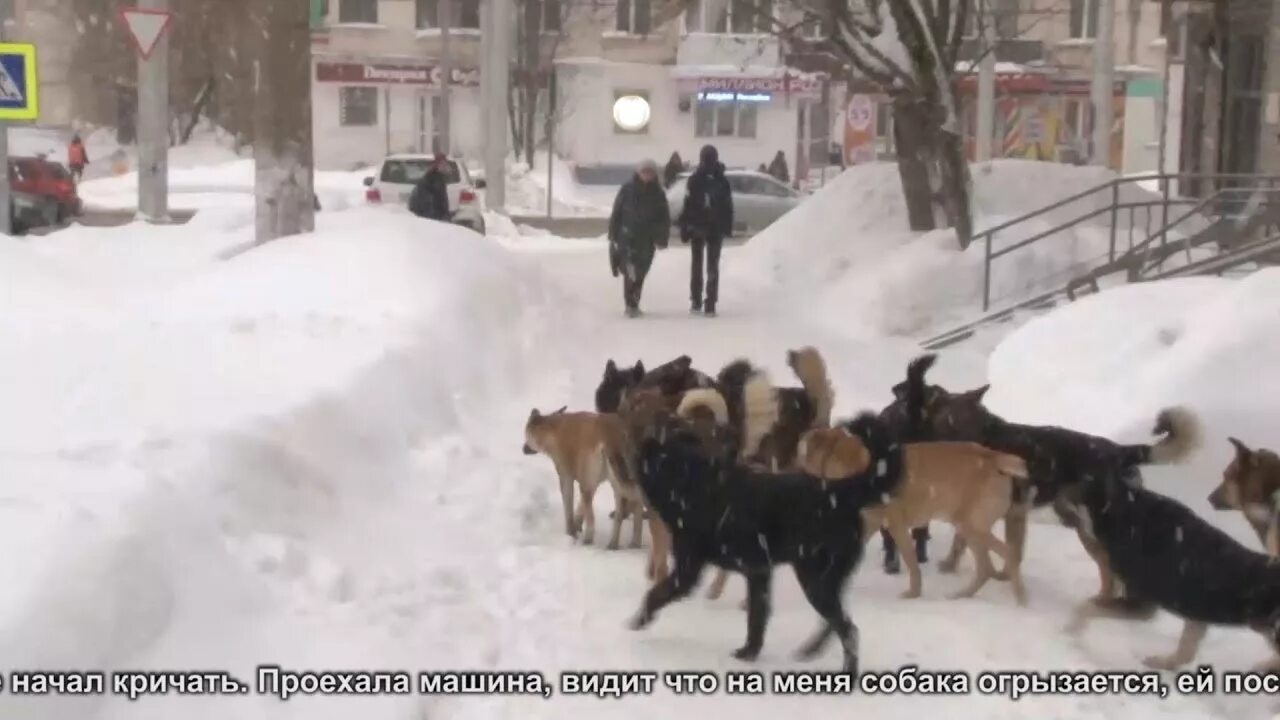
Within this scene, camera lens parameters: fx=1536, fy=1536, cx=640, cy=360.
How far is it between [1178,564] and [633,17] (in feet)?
150

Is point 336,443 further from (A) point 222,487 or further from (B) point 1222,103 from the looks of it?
(B) point 1222,103

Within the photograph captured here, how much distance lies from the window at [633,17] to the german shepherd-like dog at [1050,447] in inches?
1700

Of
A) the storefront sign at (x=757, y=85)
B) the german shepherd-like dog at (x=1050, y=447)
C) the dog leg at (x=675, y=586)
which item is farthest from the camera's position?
the storefront sign at (x=757, y=85)

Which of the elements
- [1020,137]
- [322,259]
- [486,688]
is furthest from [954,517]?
[1020,137]

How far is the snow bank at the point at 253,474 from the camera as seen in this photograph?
4.92 meters

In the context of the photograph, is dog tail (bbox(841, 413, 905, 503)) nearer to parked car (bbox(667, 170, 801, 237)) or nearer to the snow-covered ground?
the snow-covered ground

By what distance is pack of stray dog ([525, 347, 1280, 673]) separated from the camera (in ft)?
18.5

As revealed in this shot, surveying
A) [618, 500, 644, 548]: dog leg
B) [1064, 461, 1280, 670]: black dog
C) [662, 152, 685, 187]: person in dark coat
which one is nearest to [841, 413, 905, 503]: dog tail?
[1064, 461, 1280, 670]: black dog

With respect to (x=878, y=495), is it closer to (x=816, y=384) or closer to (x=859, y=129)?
(x=816, y=384)

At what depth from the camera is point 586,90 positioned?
49.3 meters

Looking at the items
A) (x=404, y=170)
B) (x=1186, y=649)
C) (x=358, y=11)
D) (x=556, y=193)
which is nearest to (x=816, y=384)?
(x=1186, y=649)

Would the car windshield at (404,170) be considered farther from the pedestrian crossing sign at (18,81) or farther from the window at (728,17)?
the pedestrian crossing sign at (18,81)

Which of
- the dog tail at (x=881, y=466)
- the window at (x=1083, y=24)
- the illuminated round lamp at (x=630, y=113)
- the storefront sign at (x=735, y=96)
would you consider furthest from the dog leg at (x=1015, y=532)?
the window at (x=1083, y=24)

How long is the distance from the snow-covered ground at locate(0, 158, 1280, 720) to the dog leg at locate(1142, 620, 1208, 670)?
0.49ft
